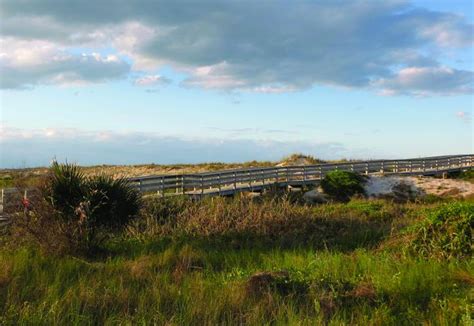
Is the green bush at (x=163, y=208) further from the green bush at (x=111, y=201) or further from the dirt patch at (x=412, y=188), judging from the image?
the dirt patch at (x=412, y=188)

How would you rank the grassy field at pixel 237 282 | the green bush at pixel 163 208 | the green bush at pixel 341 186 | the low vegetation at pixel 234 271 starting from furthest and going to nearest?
1. the green bush at pixel 341 186
2. the green bush at pixel 163 208
3. the low vegetation at pixel 234 271
4. the grassy field at pixel 237 282

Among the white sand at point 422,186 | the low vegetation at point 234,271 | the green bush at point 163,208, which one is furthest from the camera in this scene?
the white sand at point 422,186

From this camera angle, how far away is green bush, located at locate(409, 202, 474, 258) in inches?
439

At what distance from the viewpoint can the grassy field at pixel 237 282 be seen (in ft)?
22.4

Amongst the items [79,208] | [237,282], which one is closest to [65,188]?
[79,208]

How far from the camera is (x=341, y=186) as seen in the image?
31.3 meters

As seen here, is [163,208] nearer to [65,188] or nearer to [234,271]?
[65,188]

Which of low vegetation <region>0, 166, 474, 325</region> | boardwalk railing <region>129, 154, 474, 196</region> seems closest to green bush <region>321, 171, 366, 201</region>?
boardwalk railing <region>129, 154, 474, 196</region>

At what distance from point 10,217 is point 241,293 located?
25.7 feet

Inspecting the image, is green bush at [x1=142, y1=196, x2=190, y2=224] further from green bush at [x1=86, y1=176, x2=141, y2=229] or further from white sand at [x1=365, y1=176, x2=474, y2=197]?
white sand at [x1=365, y1=176, x2=474, y2=197]

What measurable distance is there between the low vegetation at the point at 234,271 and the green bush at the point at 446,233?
0.07 feet

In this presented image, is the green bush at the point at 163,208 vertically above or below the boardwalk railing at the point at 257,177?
below

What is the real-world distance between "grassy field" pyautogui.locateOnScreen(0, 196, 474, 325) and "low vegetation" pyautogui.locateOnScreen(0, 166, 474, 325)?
3 centimetres

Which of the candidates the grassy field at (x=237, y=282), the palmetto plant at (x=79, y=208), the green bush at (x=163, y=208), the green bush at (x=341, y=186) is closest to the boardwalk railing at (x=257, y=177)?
the green bush at (x=163, y=208)
